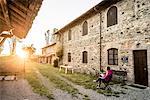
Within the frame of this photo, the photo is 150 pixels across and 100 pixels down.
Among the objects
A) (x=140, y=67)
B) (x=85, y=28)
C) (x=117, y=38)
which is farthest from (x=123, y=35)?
(x=85, y=28)

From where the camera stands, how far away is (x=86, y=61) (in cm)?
1568

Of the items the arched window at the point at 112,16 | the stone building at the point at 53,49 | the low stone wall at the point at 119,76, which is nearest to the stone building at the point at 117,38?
the arched window at the point at 112,16

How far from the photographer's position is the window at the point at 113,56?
1173 cm

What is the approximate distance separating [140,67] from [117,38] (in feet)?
8.42

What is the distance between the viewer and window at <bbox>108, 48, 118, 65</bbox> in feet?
38.5

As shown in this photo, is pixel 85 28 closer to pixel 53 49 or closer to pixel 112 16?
pixel 112 16

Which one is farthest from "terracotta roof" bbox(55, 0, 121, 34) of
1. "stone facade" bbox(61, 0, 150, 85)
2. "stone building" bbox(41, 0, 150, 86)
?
"stone facade" bbox(61, 0, 150, 85)

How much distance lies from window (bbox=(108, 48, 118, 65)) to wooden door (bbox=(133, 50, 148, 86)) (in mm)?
1700

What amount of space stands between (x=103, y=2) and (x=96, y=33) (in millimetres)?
2617

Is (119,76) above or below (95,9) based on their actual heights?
below

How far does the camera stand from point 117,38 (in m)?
11.5

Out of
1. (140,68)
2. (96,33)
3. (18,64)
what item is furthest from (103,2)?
(18,64)

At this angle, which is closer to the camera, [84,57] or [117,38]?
[117,38]

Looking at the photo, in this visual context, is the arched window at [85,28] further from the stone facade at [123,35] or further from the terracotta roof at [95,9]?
the terracotta roof at [95,9]
